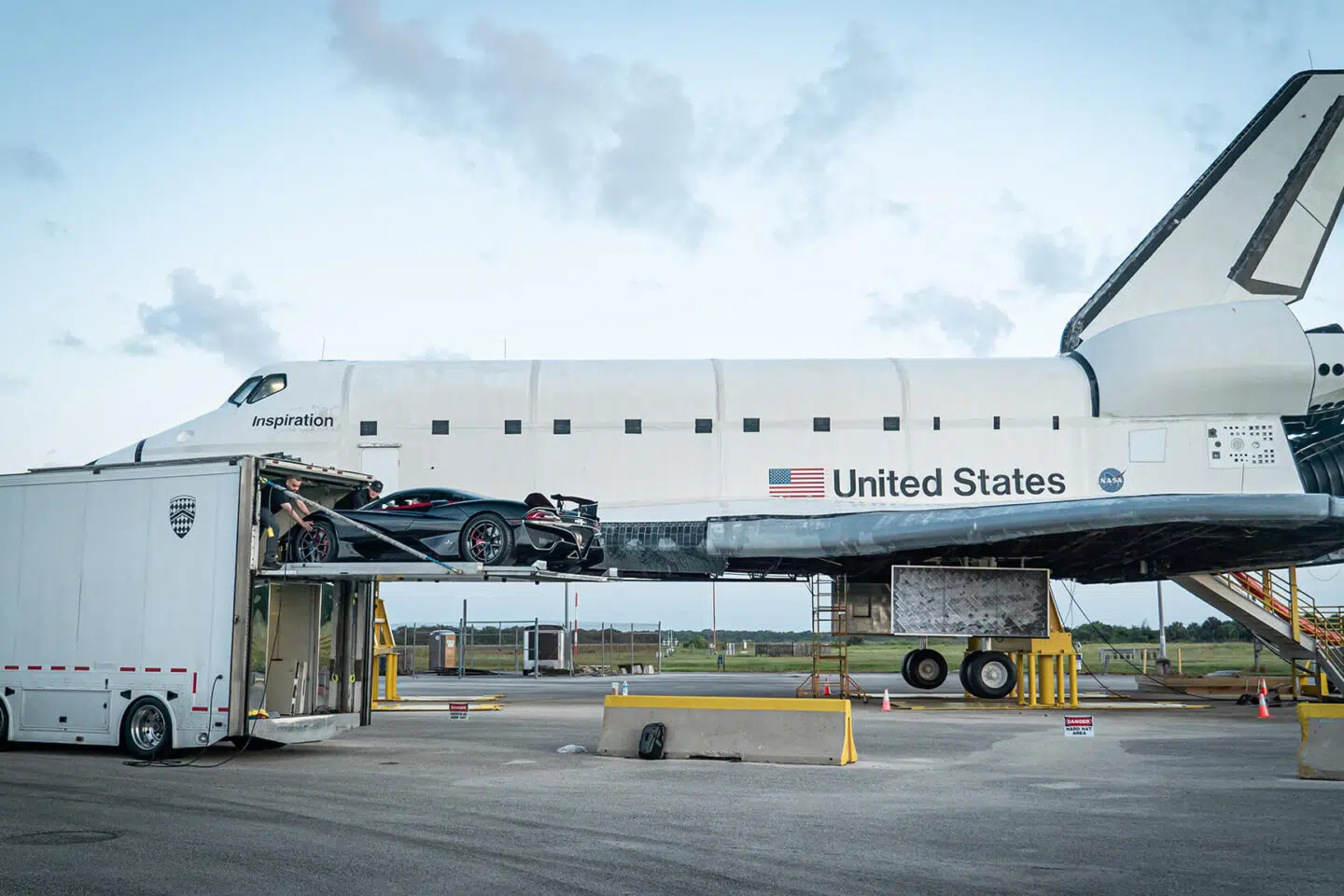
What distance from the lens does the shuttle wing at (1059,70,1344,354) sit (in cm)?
2008

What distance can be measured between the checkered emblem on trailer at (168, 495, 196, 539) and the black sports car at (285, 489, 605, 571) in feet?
4.96

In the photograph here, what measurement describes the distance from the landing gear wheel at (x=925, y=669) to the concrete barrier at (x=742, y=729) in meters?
11.0

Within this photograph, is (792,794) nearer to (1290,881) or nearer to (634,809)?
(634,809)

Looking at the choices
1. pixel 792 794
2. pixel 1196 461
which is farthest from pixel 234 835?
pixel 1196 461

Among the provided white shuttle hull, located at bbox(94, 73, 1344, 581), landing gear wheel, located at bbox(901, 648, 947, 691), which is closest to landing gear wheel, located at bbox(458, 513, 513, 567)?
white shuttle hull, located at bbox(94, 73, 1344, 581)

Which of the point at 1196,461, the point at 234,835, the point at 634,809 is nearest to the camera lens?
the point at 234,835

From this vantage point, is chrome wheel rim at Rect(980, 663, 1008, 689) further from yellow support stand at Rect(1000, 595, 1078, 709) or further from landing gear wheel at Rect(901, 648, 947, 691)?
landing gear wheel at Rect(901, 648, 947, 691)

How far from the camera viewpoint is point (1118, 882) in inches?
245

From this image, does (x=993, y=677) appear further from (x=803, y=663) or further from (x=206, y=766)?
(x=803, y=663)

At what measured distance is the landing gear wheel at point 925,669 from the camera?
22859mm

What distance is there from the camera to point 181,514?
1230cm

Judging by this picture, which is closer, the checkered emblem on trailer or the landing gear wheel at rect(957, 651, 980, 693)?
the checkered emblem on trailer

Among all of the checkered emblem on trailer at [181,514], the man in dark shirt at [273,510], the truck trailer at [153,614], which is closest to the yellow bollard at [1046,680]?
the truck trailer at [153,614]

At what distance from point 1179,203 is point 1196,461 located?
16.0ft
